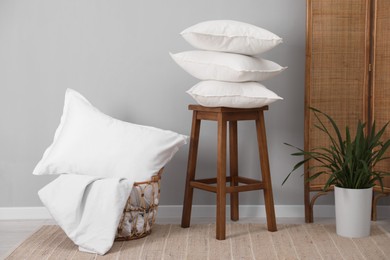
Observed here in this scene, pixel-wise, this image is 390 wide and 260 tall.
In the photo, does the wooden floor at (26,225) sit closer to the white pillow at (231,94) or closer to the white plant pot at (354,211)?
the white plant pot at (354,211)

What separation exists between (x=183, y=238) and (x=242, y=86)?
793 millimetres

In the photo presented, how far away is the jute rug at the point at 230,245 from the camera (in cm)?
293

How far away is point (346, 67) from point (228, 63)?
75 cm

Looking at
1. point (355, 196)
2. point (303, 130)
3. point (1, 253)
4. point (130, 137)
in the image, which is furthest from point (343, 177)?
point (1, 253)

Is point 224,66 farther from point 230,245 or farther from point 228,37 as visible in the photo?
point 230,245

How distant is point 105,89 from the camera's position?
3.64m

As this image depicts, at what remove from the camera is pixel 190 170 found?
11.1ft

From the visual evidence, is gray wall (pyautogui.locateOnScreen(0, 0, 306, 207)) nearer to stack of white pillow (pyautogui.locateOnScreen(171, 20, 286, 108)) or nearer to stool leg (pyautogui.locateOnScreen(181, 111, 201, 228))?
stool leg (pyautogui.locateOnScreen(181, 111, 201, 228))

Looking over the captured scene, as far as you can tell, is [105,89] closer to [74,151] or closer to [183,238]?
[74,151]

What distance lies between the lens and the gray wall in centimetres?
360

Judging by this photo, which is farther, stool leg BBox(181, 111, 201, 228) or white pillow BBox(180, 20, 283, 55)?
stool leg BBox(181, 111, 201, 228)

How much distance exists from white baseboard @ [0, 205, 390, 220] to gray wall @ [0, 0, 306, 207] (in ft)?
0.13

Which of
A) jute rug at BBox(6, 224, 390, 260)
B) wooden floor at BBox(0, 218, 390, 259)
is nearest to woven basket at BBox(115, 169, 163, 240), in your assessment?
jute rug at BBox(6, 224, 390, 260)

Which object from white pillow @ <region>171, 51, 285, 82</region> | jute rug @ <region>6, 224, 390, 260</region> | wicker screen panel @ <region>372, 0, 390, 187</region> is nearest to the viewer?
jute rug @ <region>6, 224, 390, 260</region>
